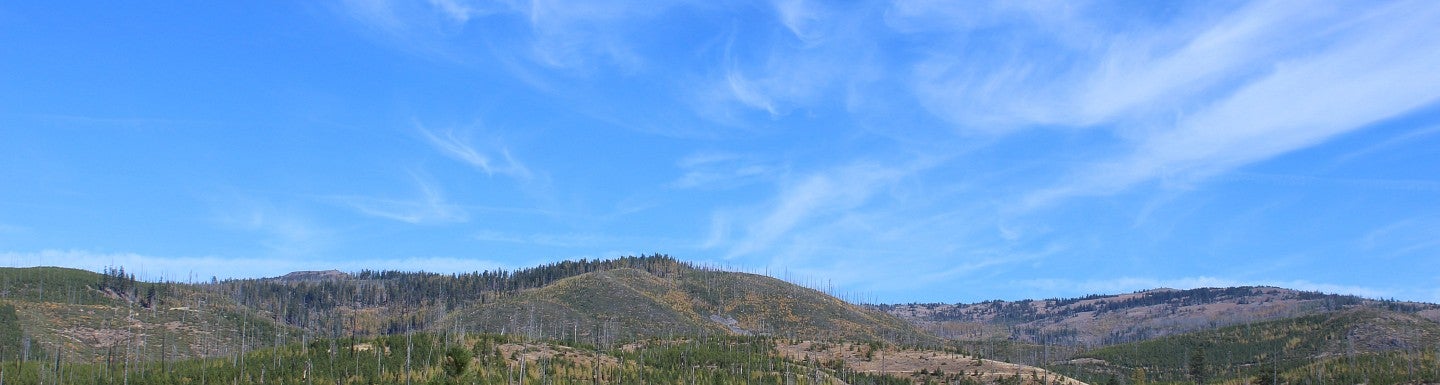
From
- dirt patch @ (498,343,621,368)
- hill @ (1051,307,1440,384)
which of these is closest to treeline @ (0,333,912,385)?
dirt patch @ (498,343,621,368)

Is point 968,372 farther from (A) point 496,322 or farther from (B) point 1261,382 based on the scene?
(A) point 496,322

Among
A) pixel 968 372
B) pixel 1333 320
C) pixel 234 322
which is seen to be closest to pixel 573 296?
pixel 234 322

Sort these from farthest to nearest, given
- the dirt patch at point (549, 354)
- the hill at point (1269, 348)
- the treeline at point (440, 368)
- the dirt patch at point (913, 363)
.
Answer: the hill at point (1269, 348), the dirt patch at point (913, 363), the dirt patch at point (549, 354), the treeline at point (440, 368)

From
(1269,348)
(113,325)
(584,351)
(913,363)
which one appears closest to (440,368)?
(584,351)

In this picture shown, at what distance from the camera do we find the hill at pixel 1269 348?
152 meters

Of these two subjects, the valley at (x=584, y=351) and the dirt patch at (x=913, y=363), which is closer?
the valley at (x=584, y=351)

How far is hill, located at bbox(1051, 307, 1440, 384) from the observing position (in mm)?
152000

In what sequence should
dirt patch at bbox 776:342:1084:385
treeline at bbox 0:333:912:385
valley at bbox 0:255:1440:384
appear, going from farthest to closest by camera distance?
1. dirt patch at bbox 776:342:1084:385
2. valley at bbox 0:255:1440:384
3. treeline at bbox 0:333:912:385

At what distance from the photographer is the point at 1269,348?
17612 cm

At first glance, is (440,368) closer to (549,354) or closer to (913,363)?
(549,354)

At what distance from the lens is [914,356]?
4368 inches

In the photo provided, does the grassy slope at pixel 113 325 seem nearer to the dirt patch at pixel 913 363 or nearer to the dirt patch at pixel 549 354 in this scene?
the dirt patch at pixel 549 354

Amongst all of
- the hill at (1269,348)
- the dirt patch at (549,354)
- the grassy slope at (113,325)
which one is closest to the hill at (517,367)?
the dirt patch at (549,354)

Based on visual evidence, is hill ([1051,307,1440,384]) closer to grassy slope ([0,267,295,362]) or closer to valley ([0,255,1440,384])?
valley ([0,255,1440,384])
